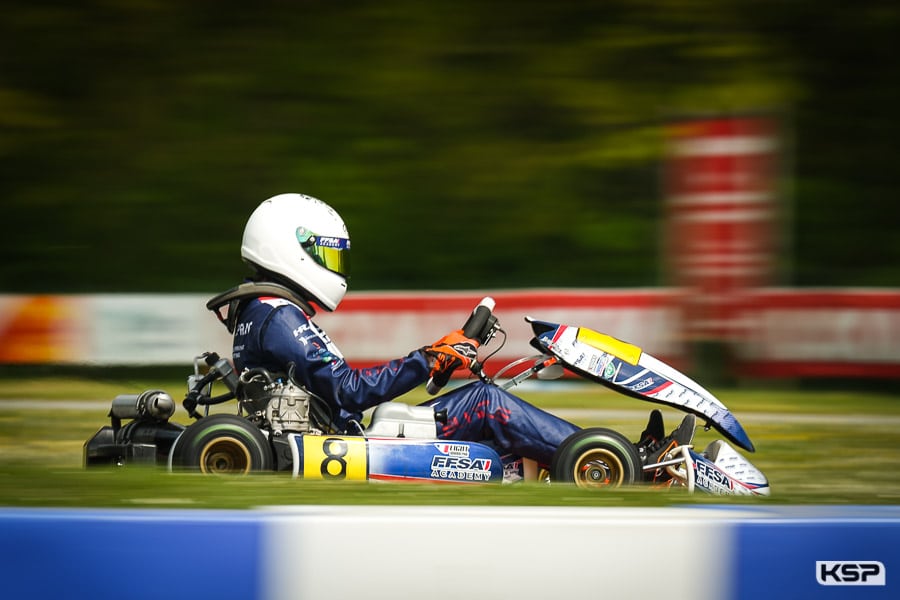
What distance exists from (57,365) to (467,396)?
5.38 m

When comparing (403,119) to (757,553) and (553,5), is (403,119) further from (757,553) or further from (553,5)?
(757,553)

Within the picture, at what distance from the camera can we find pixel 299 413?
14.7ft

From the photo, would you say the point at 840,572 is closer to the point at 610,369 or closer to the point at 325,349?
the point at 610,369

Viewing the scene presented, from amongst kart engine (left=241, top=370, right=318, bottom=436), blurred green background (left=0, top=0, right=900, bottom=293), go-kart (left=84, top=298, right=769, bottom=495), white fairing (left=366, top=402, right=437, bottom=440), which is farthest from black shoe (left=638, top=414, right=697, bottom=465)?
blurred green background (left=0, top=0, right=900, bottom=293)

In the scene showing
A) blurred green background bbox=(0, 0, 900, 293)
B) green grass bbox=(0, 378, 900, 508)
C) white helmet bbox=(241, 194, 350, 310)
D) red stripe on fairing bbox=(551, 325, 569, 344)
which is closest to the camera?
green grass bbox=(0, 378, 900, 508)

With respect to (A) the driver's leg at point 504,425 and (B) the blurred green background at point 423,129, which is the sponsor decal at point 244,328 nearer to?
(A) the driver's leg at point 504,425

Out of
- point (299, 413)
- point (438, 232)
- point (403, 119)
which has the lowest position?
point (299, 413)

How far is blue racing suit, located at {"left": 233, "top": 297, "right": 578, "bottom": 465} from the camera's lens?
14.6ft

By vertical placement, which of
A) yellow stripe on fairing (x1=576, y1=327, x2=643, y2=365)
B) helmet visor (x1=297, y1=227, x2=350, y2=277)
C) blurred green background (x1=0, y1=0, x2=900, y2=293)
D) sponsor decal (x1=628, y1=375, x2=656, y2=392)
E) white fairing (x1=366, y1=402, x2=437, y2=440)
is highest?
blurred green background (x1=0, y1=0, x2=900, y2=293)

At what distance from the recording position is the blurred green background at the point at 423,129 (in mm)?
11336

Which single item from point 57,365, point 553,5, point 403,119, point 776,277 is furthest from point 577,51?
point 57,365

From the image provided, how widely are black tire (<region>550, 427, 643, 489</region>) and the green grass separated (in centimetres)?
75

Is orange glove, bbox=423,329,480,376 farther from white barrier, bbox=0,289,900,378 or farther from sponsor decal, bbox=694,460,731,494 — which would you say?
white barrier, bbox=0,289,900,378

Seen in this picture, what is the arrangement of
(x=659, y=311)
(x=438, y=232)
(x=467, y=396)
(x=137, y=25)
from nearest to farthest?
(x=467, y=396) → (x=659, y=311) → (x=438, y=232) → (x=137, y=25)
